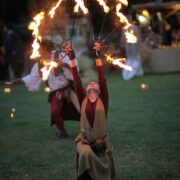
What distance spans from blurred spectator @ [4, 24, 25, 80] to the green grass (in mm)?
4383

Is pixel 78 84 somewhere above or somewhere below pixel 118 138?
above

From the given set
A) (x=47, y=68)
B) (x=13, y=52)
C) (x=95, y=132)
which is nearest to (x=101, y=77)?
(x=95, y=132)

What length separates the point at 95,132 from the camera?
A: 5527 millimetres

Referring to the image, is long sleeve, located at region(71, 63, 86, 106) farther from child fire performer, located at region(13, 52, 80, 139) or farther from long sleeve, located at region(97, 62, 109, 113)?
child fire performer, located at region(13, 52, 80, 139)

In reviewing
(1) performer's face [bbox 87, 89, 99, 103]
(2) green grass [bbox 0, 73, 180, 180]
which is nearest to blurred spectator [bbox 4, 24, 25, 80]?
(2) green grass [bbox 0, 73, 180, 180]

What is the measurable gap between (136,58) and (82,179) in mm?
12050

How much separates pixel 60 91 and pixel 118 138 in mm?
1267

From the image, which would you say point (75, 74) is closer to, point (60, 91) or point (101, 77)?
point (101, 77)

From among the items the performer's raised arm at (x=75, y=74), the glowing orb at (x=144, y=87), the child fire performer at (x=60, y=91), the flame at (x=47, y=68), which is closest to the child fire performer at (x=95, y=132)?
the performer's raised arm at (x=75, y=74)

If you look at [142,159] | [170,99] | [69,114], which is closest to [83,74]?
[170,99]

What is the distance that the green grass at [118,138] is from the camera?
6.63m

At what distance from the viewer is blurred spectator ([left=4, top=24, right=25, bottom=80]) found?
17812 mm

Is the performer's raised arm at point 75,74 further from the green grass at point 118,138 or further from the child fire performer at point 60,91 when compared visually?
the child fire performer at point 60,91

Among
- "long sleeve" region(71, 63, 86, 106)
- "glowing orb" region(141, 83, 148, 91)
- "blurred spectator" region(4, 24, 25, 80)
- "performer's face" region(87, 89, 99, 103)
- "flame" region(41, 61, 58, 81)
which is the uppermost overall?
"blurred spectator" region(4, 24, 25, 80)
